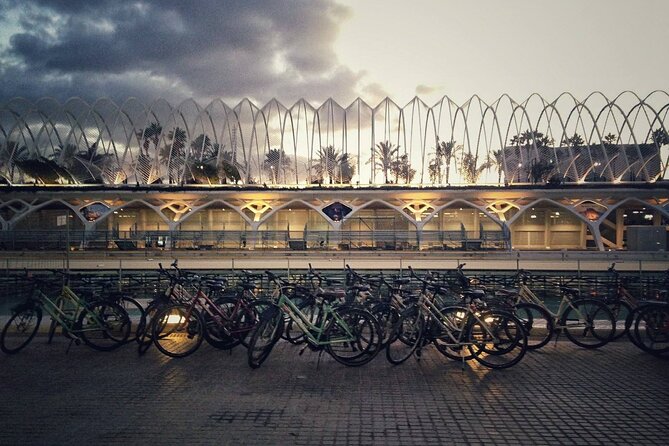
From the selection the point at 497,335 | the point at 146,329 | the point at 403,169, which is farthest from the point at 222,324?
the point at 403,169

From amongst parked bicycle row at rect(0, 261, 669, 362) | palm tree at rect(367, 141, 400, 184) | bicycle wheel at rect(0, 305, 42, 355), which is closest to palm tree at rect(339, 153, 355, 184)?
palm tree at rect(367, 141, 400, 184)

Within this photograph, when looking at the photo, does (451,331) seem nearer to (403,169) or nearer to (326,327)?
(326,327)

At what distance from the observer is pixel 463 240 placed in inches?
1179

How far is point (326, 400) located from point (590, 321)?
5340 mm

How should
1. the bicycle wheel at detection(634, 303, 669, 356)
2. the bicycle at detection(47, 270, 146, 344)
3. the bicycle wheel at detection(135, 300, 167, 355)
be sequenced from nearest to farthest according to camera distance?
the bicycle wheel at detection(634, 303, 669, 356) → the bicycle wheel at detection(135, 300, 167, 355) → the bicycle at detection(47, 270, 146, 344)

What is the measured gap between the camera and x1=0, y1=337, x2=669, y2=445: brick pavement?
14.5 feet

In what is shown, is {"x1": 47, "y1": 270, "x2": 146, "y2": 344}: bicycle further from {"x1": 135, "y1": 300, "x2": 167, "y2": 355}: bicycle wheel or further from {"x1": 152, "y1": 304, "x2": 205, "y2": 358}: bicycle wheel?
{"x1": 152, "y1": 304, "x2": 205, "y2": 358}: bicycle wheel

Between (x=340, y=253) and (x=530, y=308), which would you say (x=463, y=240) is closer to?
(x=340, y=253)

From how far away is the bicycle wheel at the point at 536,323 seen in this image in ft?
23.7

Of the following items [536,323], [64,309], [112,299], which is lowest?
[536,323]

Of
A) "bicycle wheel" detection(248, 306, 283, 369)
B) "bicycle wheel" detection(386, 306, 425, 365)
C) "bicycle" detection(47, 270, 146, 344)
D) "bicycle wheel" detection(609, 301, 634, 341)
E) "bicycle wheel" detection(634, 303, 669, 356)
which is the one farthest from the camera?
"bicycle" detection(47, 270, 146, 344)

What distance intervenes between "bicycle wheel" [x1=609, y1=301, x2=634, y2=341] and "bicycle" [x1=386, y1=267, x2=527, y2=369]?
2144mm

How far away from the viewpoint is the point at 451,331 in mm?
6617

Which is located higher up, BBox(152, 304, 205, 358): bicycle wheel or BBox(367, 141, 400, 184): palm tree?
BBox(367, 141, 400, 184): palm tree
